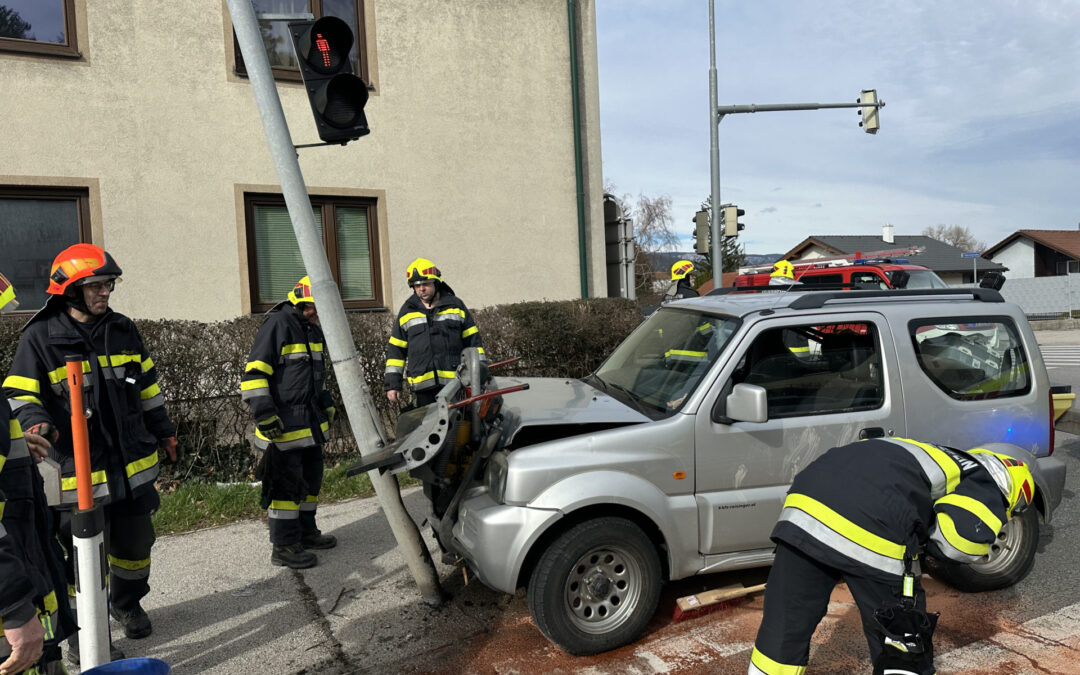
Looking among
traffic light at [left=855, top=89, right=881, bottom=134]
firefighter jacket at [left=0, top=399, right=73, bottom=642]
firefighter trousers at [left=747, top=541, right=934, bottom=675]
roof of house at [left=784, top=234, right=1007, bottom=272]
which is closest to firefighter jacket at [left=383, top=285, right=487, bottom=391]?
firefighter jacket at [left=0, top=399, right=73, bottom=642]

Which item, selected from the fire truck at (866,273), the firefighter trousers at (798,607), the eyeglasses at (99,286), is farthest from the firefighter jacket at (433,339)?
the fire truck at (866,273)

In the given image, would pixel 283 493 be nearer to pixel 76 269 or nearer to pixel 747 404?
pixel 76 269

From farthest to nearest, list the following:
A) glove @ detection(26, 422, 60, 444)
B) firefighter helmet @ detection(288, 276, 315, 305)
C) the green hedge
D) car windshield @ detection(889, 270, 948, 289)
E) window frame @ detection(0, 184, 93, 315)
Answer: car windshield @ detection(889, 270, 948, 289) → window frame @ detection(0, 184, 93, 315) → the green hedge → firefighter helmet @ detection(288, 276, 315, 305) → glove @ detection(26, 422, 60, 444)

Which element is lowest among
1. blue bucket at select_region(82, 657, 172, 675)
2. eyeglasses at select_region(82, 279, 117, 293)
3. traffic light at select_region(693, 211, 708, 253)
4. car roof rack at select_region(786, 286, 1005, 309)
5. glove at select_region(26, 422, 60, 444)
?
blue bucket at select_region(82, 657, 172, 675)

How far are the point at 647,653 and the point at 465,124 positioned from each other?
7764 millimetres

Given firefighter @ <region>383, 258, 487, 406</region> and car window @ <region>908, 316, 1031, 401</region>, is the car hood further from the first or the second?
Result: car window @ <region>908, 316, 1031, 401</region>

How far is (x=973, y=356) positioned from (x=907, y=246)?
54394mm

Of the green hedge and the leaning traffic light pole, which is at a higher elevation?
the leaning traffic light pole

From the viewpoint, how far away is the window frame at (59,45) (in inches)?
298

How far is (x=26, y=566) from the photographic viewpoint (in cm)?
238

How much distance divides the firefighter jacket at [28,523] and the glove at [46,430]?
2.30 feet

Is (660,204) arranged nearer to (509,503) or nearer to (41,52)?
(41,52)

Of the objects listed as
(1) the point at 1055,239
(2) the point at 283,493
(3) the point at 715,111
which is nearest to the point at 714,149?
(3) the point at 715,111

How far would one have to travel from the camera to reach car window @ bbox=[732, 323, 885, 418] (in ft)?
13.1
